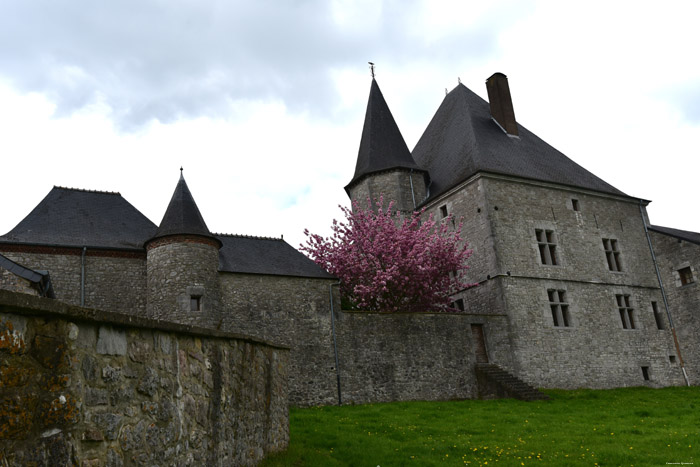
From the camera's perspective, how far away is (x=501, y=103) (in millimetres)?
28250

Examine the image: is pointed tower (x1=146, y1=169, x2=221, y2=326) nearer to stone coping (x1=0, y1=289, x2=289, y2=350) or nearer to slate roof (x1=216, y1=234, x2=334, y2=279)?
slate roof (x1=216, y1=234, x2=334, y2=279)

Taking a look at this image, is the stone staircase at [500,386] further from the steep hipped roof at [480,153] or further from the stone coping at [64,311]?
the stone coping at [64,311]

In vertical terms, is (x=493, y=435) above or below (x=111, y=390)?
below

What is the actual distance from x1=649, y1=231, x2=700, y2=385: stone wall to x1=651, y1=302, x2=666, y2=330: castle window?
0.19m

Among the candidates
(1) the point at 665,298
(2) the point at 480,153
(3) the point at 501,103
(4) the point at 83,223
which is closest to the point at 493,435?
(4) the point at 83,223

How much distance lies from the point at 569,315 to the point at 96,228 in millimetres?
17810

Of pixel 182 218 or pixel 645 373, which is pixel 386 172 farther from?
pixel 645 373

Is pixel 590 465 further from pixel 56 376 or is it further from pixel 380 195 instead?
pixel 380 195

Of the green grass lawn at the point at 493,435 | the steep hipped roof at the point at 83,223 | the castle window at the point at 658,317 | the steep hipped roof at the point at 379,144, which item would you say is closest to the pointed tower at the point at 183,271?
the steep hipped roof at the point at 83,223

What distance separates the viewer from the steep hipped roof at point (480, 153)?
82.2 feet

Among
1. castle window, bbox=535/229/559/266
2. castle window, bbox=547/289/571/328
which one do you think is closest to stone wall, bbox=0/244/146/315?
castle window, bbox=547/289/571/328

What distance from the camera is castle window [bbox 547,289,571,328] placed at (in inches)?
904

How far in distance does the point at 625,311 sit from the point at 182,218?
18835mm

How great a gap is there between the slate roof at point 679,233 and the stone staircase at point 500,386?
1247 centimetres
